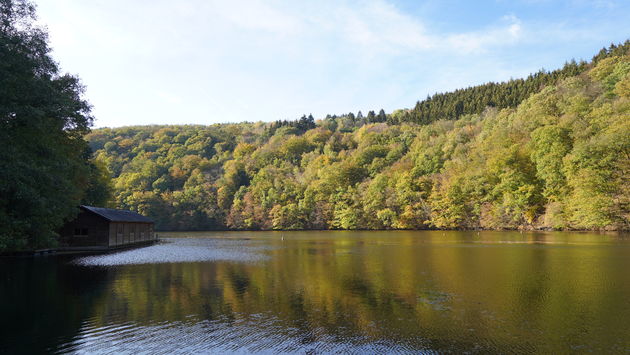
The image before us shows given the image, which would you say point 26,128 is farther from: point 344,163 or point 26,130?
point 344,163

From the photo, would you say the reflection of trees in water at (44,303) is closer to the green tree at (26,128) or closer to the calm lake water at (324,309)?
the calm lake water at (324,309)

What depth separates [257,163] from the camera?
115 meters

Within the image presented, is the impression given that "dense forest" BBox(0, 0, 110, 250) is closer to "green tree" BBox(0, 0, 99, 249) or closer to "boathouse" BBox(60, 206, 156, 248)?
"green tree" BBox(0, 0, 99, 249)

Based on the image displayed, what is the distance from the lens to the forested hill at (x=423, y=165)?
53.9 metres

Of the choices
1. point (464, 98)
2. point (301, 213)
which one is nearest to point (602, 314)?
point (301, 213)

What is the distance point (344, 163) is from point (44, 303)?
86.7 m

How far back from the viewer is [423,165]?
85750 mm

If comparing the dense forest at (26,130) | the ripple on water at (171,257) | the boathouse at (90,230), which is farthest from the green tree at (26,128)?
the boathouse at (90,230)

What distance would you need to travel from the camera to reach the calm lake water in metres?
8.94

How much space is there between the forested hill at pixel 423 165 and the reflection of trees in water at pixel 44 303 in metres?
49.2

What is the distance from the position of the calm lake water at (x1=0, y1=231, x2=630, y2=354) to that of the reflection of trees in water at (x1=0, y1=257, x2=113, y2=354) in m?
0.04

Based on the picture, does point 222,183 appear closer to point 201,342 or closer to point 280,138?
point 280,138

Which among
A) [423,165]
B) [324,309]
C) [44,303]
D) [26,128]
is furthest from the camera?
[423,165]

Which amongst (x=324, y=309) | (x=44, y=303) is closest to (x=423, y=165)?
(x=324, y=309)
